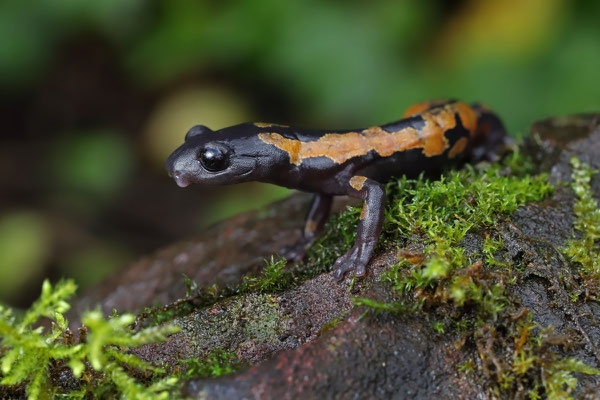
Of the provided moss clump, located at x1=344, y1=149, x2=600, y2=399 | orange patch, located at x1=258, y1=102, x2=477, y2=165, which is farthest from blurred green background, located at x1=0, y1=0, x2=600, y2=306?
moss clump, located at x1=344, y1=149, x2=600, y2=399

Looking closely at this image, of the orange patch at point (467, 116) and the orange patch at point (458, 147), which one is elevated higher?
the orange patch at point (467, 116)

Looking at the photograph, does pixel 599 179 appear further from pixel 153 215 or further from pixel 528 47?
pixel 153 215

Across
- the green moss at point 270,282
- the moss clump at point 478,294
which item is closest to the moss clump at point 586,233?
the moss clump at point 478,294

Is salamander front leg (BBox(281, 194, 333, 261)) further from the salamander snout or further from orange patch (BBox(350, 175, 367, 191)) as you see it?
the salamander snout

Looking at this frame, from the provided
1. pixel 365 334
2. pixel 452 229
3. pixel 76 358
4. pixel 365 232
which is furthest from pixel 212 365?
pixel 452 229

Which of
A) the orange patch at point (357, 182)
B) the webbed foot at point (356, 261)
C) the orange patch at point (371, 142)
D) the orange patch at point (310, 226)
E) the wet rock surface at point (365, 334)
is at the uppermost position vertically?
the orange patch at point (371, 142)

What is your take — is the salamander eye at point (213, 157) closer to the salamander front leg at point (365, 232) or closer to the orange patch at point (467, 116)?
the salamander front leg at point (365, 232)
